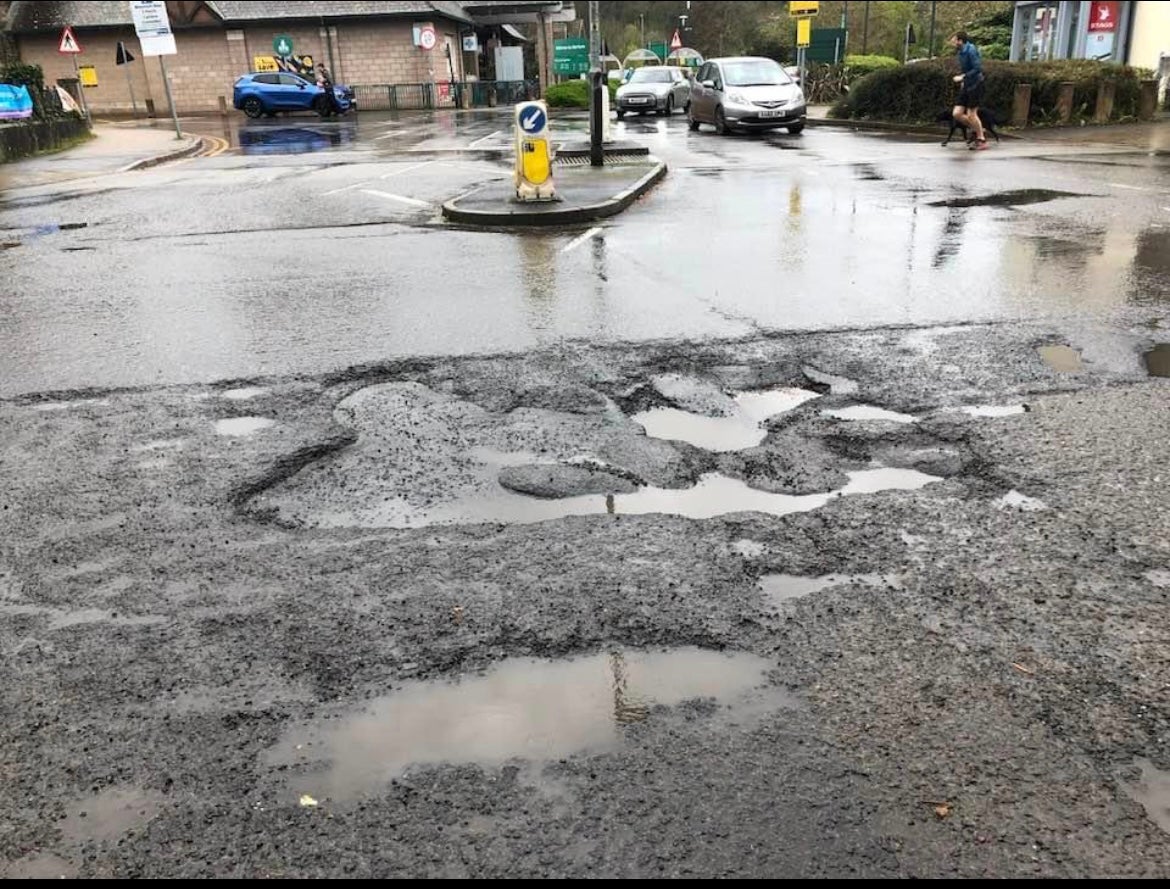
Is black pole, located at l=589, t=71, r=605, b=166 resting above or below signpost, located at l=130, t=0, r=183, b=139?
below

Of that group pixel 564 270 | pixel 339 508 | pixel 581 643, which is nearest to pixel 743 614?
pixel 581 643

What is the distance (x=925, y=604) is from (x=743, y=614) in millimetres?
626

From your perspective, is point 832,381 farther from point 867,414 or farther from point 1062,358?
point 1062,358

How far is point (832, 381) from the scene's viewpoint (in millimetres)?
5559

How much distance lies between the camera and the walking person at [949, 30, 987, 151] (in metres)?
17.4

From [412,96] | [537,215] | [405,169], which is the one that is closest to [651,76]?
[412,96]

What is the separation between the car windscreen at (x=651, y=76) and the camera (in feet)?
112

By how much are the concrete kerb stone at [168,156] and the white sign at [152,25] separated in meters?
2.39

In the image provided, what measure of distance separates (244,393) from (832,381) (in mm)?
3453

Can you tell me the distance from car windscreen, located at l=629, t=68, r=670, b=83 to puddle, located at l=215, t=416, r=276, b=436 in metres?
31.6

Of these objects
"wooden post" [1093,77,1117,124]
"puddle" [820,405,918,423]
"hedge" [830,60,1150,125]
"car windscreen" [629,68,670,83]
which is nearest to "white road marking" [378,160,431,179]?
"hedge" [830,60,1150,125]

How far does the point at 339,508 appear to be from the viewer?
4.14 meters

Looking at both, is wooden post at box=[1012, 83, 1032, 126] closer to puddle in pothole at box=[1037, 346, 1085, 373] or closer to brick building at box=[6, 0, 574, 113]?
Result: puddle in pothole at box=[1037, 346, 1085, 373]

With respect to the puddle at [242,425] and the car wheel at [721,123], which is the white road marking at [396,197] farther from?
the car wheel at [721,123]
